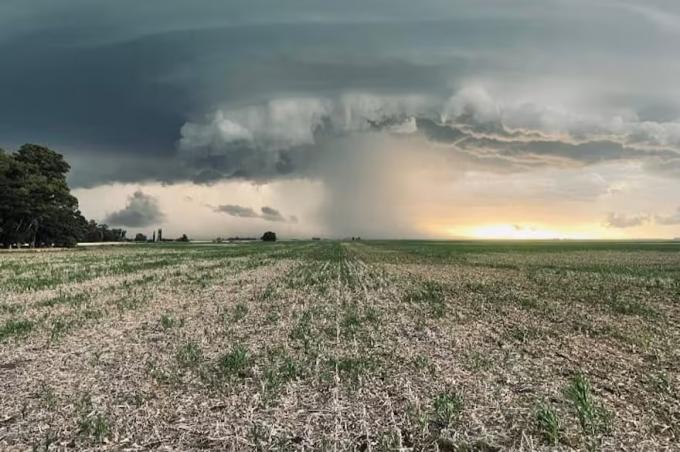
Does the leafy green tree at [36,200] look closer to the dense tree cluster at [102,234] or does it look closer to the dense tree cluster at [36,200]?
the dense tree cluster at [36,200]

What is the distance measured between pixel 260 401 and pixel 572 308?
51.1ft

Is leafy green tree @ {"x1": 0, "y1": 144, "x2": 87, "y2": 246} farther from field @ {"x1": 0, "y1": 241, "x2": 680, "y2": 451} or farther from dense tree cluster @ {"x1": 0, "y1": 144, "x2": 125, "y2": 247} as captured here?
field @ {"x1": 0, "y1": 241, "x2": 680, "y2": 451}

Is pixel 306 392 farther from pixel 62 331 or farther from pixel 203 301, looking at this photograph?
pixel 203 301

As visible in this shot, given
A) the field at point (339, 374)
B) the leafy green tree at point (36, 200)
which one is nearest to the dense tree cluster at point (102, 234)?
the leafy green tree at point (36, 200)

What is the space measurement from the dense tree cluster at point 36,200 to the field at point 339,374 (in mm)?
61389

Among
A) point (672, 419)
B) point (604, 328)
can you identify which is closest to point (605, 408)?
point (672, 419)

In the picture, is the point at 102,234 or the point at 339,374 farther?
the point at 102,234

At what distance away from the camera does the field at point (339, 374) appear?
7.07 meters

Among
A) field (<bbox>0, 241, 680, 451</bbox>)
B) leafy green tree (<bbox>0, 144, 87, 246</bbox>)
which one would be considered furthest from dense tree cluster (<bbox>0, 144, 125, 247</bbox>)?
field (<bbox>0, 241, 680, 451</bbox>)

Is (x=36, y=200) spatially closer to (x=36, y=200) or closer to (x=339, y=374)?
(x=36, y=200)

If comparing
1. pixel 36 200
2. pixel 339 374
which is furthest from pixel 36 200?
pixel 339 374

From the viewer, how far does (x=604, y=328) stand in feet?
49.5

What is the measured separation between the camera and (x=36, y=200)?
7544 cm

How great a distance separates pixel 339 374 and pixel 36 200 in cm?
8266
